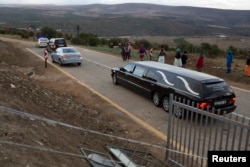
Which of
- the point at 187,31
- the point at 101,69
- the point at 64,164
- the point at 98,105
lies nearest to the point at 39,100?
the point at 98,105

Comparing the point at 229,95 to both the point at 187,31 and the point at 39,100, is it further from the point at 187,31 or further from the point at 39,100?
the point at 187,31

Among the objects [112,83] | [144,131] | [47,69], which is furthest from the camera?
[47,69]

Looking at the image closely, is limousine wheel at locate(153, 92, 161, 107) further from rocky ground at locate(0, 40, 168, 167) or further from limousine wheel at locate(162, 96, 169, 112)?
rocky ground at locate(0, 40, 168, 167)

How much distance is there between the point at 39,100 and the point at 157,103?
4.20m

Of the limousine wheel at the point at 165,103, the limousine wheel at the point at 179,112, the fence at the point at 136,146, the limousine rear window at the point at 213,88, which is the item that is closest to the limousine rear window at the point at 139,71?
the limousine wheel at the point at 165,103

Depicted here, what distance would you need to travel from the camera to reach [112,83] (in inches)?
700

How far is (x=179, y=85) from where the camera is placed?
39.1 feet

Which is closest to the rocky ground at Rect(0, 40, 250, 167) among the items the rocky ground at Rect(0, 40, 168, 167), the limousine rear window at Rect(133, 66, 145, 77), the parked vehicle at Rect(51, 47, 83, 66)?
the rocky ground at Rect(0, 40, 168, 167)

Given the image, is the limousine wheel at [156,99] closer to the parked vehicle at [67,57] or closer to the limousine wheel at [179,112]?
the limousine wheel at [179,112]

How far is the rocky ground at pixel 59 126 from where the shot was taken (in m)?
6.46

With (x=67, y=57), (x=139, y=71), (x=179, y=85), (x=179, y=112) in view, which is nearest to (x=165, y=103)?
(x=179, y=85)

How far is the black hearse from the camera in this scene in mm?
11109

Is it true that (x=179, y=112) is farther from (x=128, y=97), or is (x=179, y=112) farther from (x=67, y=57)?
(x=67, y=57)

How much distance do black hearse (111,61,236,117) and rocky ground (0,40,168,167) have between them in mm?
1633
